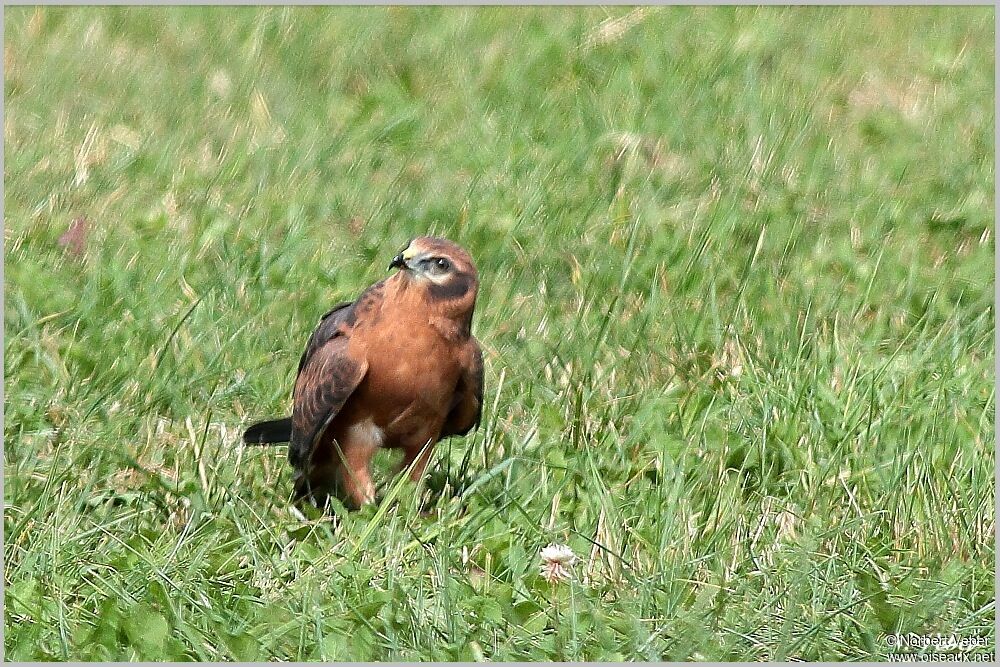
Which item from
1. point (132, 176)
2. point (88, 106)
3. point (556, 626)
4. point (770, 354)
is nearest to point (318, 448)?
point (556, 626)

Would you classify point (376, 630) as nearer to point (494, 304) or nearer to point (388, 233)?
point (494, 304)

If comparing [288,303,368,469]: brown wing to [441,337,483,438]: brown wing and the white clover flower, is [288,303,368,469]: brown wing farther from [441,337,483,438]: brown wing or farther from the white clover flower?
the white clover flower

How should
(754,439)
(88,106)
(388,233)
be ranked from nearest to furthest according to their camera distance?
1. (754,439)
2. (388,233)
3. (88,106)

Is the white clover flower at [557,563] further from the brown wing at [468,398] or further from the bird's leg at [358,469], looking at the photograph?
the bird's leg at [358,469]

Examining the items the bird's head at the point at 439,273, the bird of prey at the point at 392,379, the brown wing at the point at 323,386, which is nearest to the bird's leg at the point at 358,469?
the bird of prey at the point at 392,379

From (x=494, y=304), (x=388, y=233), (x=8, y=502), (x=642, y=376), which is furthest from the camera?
(x=388, y=233)

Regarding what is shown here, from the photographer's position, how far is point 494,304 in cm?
640

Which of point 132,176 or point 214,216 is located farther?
point 132,176

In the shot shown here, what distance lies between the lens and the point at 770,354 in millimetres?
5758

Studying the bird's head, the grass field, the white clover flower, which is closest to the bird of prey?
the bird's head

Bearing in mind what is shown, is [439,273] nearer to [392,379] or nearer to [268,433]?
[392,379]

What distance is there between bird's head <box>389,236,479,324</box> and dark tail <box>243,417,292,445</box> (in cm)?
78

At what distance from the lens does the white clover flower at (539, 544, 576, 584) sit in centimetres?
434

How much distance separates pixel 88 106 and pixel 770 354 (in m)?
4.54
